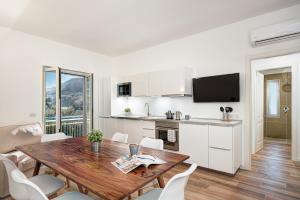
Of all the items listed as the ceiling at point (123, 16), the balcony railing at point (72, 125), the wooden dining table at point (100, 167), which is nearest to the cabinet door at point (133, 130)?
the balcony railing at point (72, 125)

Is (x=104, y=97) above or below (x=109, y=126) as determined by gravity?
above

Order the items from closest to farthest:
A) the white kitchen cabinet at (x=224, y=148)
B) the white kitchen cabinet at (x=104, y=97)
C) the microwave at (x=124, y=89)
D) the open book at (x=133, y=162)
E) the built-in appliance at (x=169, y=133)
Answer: the open book at (x=133, y=162), the white kitchen cabinet at (x=224, y=148), the built-in appliance at (x=169, y=133), the microwave at (x=124, y=89), the white kitchen cabinet at (x=104, y=97)

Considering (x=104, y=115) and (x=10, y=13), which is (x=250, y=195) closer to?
(x=104, y=115)

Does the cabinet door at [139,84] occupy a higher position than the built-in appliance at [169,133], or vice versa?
the cabinet door at [139,84]

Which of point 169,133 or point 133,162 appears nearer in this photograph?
point 133,162

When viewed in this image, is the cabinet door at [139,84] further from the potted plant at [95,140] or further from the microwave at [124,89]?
the potted plant at [95,140]

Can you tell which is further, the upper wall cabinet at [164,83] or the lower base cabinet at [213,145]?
the upper wall cabinet at [164,83]

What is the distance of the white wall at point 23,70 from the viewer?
326 cm

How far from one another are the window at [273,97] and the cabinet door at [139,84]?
415 cm

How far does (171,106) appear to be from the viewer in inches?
163

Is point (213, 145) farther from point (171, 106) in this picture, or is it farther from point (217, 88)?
point (171, 106)

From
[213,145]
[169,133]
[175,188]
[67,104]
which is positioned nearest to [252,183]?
[213,145]

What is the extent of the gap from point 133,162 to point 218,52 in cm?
293

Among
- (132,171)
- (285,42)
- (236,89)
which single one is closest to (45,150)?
(132,171)
